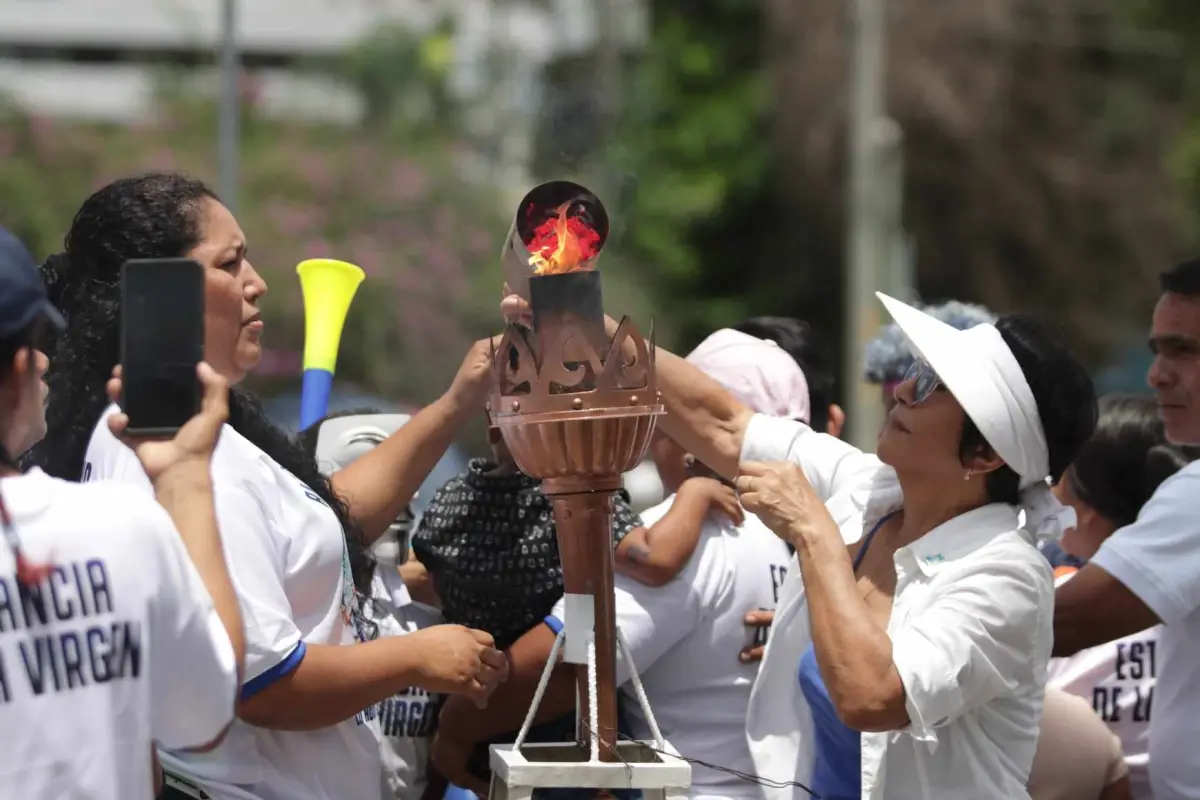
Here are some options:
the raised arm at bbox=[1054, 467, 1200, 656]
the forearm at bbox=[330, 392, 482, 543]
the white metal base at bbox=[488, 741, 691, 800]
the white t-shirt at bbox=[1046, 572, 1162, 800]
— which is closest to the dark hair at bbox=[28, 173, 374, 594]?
the forearm at bbox=[330, 392, 482, 543]

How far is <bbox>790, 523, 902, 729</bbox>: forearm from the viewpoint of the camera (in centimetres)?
260

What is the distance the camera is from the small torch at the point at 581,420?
2.53 meters

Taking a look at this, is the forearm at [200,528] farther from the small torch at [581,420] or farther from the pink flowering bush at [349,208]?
the pink flowering bush at [349,208]

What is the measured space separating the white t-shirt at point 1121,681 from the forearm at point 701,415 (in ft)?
2.95

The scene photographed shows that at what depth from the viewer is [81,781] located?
2023 mm

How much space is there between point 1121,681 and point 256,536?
2.08 meters

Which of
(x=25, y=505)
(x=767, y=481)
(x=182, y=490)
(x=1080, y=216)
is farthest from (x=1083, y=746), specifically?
(x=1080, y=216)

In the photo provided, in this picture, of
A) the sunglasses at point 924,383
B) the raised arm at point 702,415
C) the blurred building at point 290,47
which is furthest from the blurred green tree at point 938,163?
the sunglasses at point 924,383

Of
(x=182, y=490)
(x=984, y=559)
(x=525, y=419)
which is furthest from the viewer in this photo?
(x=984, y=559)

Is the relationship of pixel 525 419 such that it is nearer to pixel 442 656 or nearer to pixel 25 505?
pixel 442 656

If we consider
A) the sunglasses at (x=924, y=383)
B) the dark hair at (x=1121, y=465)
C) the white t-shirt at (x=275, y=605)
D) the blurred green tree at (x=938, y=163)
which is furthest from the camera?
the blurred green tree at (x=938, y=163)

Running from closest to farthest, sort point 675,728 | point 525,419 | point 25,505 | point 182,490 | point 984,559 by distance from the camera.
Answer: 1. point 25,505
2. point 182,490
3. point 525,419
4. point 984,559
5. point 675,728

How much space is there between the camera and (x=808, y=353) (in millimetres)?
3758

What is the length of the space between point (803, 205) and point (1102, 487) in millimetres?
15918
